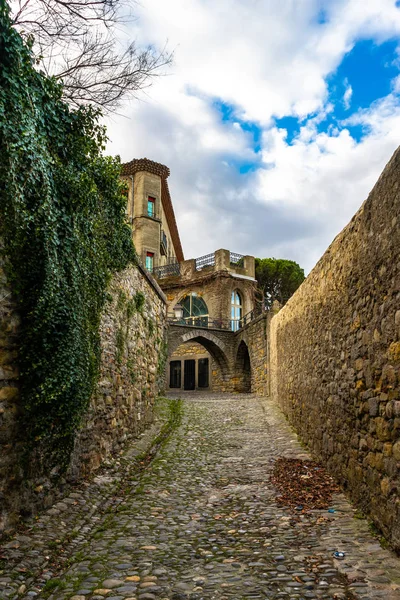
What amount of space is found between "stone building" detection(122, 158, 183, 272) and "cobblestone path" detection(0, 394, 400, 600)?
962 inches

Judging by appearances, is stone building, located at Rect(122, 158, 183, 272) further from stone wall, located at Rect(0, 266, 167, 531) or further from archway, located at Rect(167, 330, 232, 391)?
stone wall, located at Rect(0, 266, 167, 531)

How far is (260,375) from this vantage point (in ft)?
59.2

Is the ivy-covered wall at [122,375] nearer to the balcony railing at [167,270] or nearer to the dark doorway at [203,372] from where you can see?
the dark doorway at [203,372]

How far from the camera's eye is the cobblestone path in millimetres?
2982

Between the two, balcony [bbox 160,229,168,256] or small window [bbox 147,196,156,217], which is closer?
small window [bbox 147,196,156,217]

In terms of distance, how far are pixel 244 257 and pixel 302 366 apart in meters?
→ 22.0

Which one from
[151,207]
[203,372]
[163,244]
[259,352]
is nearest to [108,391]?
[259,352]

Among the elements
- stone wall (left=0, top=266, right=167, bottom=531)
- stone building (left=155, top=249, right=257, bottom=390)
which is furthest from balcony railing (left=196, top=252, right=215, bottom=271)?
stone wall (left=0, top=266, right=167, bottom=531)

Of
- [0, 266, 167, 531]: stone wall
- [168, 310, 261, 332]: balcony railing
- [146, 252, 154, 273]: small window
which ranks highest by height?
[146, 252, 154, 273]: small window

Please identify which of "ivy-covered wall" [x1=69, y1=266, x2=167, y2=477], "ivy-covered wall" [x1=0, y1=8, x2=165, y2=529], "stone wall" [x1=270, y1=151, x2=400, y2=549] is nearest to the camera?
"stone wall" [x1=270, y1=151, x2=400, y2=549]

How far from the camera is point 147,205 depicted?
2984cm

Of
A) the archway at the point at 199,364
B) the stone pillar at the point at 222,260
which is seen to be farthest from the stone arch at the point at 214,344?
the stone pillar at the point at 222,260

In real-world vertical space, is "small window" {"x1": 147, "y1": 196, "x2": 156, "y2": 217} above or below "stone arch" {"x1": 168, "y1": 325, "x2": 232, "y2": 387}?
above

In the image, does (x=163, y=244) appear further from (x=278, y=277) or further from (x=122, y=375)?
(x=122, y=375)
